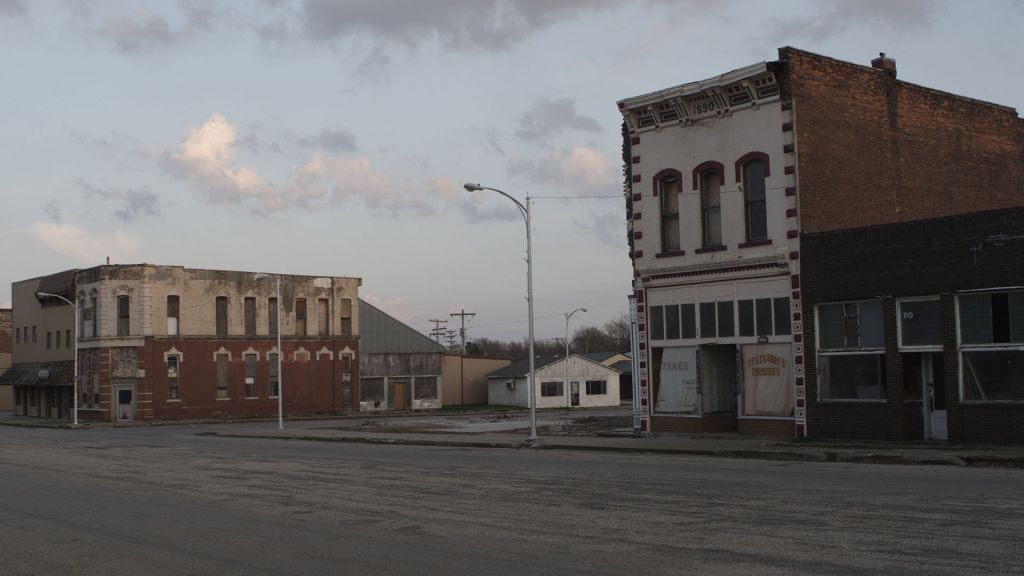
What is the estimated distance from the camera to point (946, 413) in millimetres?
25969

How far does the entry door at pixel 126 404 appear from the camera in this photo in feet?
213

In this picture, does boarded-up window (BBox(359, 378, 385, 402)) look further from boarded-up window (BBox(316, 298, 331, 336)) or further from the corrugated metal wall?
the corrugated metal wall

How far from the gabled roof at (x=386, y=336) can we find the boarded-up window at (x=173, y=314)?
15055 millimetres

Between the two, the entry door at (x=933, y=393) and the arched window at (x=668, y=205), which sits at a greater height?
the arched window at (x=668, y=205)

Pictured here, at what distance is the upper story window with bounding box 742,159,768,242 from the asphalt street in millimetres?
8438

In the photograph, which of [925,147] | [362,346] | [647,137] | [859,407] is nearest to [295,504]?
[859,407]

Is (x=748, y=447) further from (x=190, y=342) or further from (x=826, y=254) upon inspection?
(x=190, y=342)

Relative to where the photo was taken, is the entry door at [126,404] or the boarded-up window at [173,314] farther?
the boarded-up window at [173,314]

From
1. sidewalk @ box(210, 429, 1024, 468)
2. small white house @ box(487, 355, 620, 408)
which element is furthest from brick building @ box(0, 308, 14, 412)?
sidewalk @ box(210, 429, 1024, 468)

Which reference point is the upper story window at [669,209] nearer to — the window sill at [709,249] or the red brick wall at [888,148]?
the window sill at [709,249]

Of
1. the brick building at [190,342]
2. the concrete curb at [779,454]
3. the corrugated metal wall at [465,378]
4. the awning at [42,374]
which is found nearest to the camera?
the concrete curb at [779,454]

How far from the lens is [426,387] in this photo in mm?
80625

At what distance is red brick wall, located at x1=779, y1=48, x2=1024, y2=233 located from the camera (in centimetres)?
2986

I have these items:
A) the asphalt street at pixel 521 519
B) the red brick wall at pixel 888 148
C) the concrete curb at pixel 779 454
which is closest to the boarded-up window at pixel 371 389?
the concrete curb at pixel 779 454
